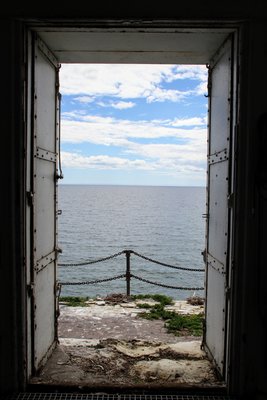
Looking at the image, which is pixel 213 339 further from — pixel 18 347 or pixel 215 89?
pixel 215 89

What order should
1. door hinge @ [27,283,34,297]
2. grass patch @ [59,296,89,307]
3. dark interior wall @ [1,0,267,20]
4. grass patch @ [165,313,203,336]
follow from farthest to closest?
grass patch @ [59,296,89,307] < grass patch @ [165,313,203,336] < door hinge @ [27,283,34,297] < dark interior wall @ [1,0,267,20]

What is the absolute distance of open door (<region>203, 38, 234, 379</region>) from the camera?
3.74m

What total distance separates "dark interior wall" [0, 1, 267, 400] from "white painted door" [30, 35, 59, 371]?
1.06 ft

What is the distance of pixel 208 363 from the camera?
4.48 m

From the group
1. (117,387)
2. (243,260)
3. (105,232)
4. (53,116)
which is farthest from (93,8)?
(105,232)

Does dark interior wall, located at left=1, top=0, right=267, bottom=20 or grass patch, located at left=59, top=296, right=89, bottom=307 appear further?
grass patch, located at left=59, top=296, right=89, bottom=307

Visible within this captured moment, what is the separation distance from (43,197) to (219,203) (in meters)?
1.90

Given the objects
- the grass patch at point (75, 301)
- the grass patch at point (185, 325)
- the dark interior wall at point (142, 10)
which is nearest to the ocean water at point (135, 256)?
the grass patch at point (75, 301)

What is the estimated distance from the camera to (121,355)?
4.74 metres

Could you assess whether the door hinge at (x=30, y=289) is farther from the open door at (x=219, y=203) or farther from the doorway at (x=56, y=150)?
the open door at (x=219, y=203)

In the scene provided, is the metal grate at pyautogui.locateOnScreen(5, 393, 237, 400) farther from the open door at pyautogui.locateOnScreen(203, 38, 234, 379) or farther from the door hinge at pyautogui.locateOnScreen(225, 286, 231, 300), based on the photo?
the door hinge at pyautogui.locateOnScreen(225, 286, 231, 300)

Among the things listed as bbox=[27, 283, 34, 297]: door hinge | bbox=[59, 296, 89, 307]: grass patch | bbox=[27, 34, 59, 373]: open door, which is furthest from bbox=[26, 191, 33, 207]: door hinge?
bbox=[59, 296, 89, 307]: grass patch

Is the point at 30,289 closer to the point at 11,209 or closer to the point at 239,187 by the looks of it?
the point at 11,209

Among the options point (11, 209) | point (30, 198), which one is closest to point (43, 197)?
point (30, 198)
